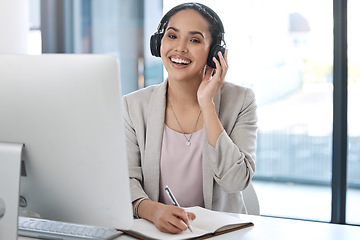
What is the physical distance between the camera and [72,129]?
1.08 metres

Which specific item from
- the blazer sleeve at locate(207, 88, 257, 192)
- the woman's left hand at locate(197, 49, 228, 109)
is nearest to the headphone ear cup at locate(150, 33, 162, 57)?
the woman's left hand at locate(197, 49, 228, 109)

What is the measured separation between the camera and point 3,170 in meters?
1.11

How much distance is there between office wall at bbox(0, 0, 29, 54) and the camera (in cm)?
315

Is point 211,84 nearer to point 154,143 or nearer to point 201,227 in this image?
point 154,143

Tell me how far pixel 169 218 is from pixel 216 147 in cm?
41

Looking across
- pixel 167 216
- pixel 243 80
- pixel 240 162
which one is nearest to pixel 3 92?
pixel 167 216

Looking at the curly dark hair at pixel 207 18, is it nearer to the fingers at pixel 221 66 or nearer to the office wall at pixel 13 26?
the fingers at pixel 221 66

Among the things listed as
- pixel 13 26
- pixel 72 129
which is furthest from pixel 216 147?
pixel 13 26

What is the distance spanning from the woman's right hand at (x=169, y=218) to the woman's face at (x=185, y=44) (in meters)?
0.59

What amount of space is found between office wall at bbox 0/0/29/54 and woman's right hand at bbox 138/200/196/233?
2.09 m

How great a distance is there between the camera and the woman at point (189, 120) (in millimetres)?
1803

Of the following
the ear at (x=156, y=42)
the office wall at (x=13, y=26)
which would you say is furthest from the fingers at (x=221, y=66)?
the office wall at (x=13, y=26)

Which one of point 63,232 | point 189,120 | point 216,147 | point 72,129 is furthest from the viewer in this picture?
point 189,120

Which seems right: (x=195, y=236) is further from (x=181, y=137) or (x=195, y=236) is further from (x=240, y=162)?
(x=181, y=137)
